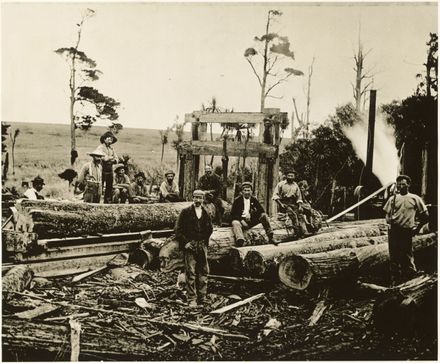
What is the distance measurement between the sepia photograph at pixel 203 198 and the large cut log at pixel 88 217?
0.02 m

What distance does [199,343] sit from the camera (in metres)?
6.07

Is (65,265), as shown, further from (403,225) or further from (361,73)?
(361,73)

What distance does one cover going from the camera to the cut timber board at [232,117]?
816cm

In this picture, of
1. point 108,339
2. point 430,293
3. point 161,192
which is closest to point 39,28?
point 161,192

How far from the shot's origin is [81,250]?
25.1ft

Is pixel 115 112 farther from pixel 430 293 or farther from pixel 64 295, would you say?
pixel 430 293

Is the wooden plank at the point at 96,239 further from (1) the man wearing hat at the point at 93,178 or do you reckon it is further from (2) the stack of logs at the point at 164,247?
(1) the man wearing hat at the point at 93,178

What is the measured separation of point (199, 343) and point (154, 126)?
11.3ft

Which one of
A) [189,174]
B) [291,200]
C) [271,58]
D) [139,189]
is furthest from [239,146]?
[271,58]

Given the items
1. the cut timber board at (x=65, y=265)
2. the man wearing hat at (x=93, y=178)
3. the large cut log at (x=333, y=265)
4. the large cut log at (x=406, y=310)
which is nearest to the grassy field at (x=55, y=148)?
the man wearing hat at (x=93, y=178)

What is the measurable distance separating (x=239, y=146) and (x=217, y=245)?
2.40 metres

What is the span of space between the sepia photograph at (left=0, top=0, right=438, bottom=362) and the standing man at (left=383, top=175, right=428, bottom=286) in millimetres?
20

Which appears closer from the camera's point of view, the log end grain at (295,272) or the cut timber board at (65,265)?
the log end grain at (295,272)

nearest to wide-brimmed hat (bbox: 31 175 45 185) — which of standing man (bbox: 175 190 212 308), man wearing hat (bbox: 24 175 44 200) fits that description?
man wearing hat (bbox: 24 175 44 200)
